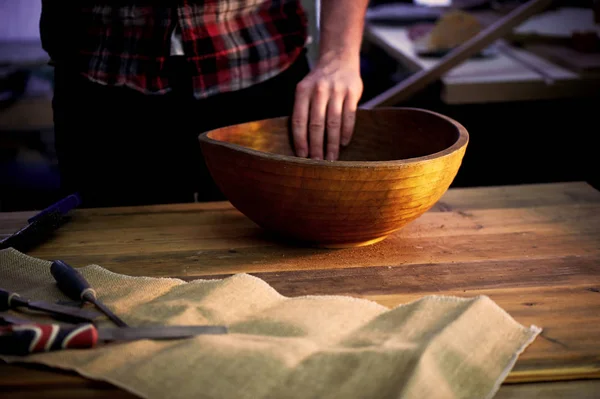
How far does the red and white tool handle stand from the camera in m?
0.68

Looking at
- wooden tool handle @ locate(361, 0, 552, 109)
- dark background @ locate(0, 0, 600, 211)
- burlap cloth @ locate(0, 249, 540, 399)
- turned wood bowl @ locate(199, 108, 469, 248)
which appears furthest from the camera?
dark background @ locate(0, 0, 600, 211)

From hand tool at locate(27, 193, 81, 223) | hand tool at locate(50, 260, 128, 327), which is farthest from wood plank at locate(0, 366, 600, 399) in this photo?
hand tool at locate(27, 193, 81, 223)

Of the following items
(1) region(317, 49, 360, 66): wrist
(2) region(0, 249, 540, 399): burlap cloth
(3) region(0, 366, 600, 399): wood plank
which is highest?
(1) region(317, 49, 360, 66): wrist

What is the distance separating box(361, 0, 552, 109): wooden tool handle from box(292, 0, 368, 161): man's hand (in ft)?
3.10

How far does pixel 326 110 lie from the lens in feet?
3.57

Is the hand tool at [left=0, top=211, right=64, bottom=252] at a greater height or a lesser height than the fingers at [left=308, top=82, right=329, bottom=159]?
lesser

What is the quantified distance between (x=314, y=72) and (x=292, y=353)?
1.84 feet

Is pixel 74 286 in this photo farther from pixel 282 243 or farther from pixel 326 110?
pixel 326 110

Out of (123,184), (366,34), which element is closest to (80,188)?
(123,184)

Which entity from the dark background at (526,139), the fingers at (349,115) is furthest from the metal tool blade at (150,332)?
the dark background at (526,139)

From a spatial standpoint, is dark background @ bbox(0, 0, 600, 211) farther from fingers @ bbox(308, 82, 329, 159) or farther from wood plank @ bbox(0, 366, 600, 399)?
wood plank @ bbox(0, 366, 600, 399)

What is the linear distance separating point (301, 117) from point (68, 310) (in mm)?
479

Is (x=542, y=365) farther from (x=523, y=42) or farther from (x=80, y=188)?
(x=523, y=42)

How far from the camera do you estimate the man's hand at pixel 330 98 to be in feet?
3.52
